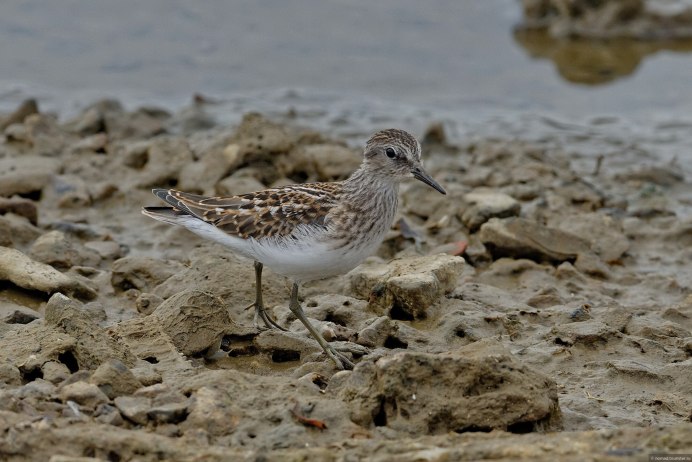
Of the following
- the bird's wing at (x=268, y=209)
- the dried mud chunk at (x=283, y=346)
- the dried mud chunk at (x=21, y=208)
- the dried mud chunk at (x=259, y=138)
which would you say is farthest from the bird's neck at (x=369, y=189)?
the dried mud chunk at (x=21, y=208)

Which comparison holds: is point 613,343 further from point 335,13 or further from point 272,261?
point 335,13

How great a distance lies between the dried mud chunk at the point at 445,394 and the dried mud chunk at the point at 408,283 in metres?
1.79

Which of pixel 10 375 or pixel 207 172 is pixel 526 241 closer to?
pixel 207 172

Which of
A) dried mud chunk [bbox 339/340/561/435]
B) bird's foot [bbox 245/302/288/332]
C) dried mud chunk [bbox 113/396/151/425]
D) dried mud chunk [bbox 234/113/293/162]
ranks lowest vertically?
bird's foot [bbox 245/302/288/332]

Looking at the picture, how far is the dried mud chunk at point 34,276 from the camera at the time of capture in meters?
7.27

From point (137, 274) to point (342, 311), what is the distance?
1.63 metres

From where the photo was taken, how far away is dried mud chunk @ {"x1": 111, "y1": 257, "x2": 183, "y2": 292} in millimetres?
7754

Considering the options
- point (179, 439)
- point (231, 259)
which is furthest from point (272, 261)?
point (179, 439)

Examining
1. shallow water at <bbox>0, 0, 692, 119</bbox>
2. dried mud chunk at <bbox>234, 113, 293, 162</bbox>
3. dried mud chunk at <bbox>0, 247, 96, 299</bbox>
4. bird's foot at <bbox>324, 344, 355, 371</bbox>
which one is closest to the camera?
bird's foot at <bbox>324, 344, 355, 371</bbox>

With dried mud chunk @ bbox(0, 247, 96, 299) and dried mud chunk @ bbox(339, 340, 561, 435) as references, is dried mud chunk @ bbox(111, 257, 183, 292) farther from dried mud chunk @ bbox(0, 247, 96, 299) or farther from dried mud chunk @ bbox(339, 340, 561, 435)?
dried mud chunk @ bbox(339, 340, 561, 435)

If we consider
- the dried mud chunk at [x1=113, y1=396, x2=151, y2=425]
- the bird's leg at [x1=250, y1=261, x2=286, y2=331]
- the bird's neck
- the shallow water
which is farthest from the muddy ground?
the shallow water

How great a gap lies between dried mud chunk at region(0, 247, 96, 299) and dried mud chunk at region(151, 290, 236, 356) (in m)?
1.11

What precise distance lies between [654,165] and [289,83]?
536cm

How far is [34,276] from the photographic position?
7266mm
